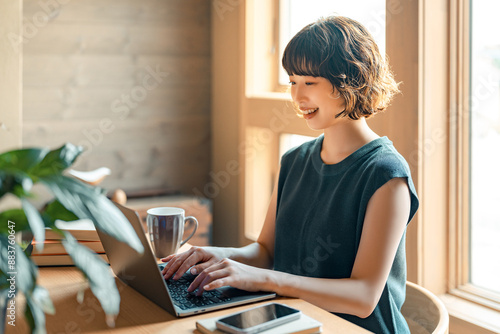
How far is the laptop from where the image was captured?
1021 mm

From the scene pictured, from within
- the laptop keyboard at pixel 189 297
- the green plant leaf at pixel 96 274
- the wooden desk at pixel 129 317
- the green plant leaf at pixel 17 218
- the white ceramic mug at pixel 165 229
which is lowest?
the wooden desk at pixel 129 317

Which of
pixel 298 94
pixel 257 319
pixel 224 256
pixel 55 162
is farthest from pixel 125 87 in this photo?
pixel 55 162

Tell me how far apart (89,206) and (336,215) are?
91 cm

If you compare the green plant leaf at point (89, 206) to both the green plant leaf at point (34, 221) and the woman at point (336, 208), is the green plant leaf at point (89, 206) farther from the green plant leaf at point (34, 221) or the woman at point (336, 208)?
the woman at point (336, 208)

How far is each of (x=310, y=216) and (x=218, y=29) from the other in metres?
1.80

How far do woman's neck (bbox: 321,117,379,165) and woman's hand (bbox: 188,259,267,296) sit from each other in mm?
459

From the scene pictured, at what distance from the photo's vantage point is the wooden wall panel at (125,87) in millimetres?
2738

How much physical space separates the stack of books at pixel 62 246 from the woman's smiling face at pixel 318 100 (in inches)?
24.4

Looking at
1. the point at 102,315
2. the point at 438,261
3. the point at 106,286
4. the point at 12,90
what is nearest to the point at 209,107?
→ the point at 12,90

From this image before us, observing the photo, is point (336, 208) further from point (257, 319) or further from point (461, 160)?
point (461, 160)

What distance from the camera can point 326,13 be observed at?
2.49 metres

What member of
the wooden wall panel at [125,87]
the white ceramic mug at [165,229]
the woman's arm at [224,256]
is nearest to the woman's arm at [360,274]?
the woman's arm at [224,256]

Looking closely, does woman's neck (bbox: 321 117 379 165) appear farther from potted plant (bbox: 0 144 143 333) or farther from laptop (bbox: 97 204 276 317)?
potted plant (bbox: 0 144 143 333)

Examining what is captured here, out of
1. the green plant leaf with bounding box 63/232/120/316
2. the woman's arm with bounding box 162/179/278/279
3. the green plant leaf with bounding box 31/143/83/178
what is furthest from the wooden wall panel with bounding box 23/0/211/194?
the green plant leaf with bounding box 63/232/120/316
